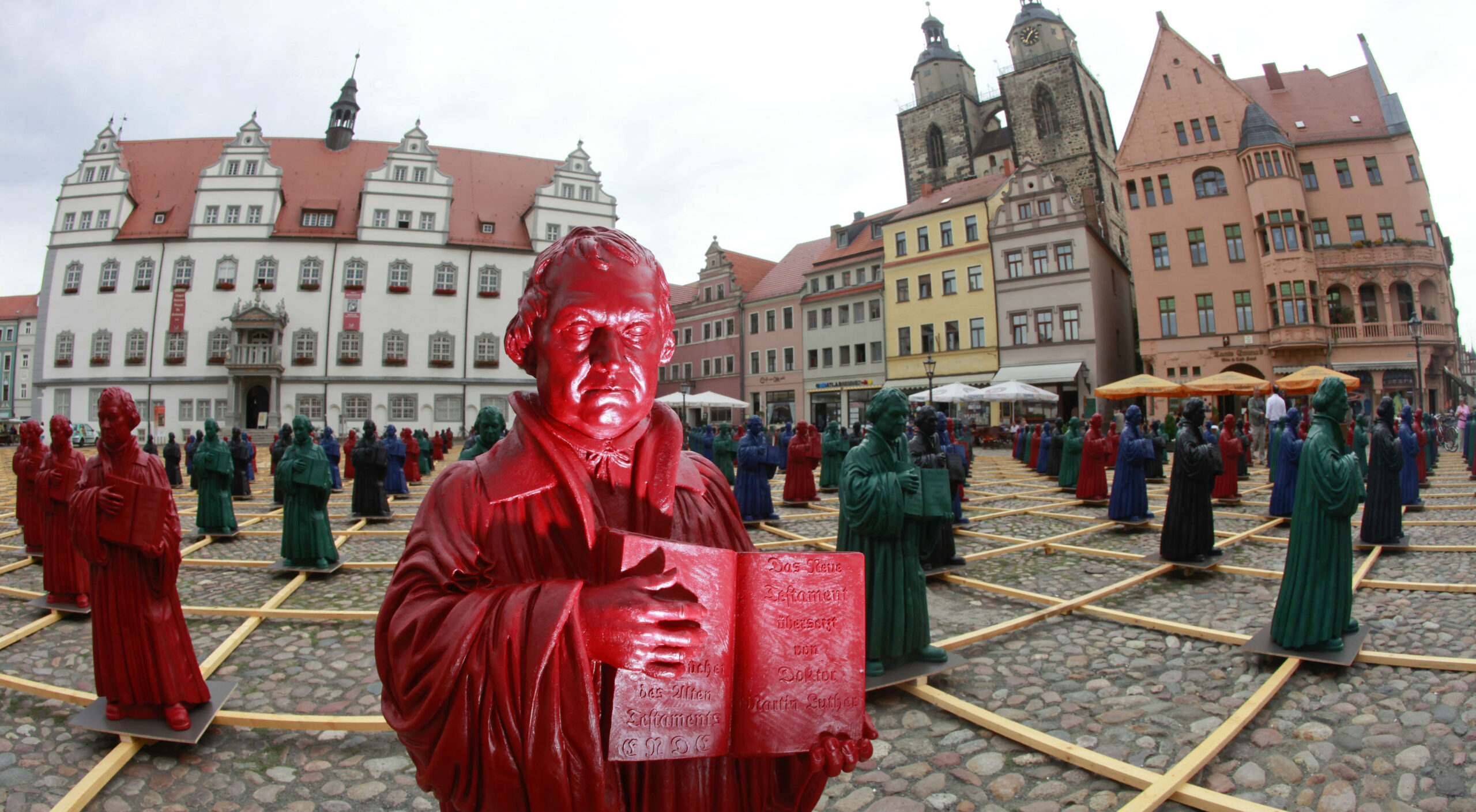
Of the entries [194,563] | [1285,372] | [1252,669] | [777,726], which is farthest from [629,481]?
[1285,372]

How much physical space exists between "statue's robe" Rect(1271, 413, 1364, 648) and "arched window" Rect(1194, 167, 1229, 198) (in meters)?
34.5

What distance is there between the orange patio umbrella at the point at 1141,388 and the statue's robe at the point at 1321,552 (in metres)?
19.7

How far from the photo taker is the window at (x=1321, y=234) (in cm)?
3050

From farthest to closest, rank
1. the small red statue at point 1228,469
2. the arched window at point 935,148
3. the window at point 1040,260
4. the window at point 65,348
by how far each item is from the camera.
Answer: the arched window at point 935,148 → the window at point 65,348 → the window at point 1040,260 → the small red statue at point 1228,469

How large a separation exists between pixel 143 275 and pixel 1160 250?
2237 inches

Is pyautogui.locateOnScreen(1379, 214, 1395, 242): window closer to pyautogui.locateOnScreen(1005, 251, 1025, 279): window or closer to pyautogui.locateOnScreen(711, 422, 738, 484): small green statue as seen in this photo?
pyautogui.locateOnScreen(1005, 251, 1025, 279): window

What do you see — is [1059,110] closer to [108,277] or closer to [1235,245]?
[1235,245]

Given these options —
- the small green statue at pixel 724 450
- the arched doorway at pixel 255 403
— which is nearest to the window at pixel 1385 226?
the small green statue at pixel 724 450

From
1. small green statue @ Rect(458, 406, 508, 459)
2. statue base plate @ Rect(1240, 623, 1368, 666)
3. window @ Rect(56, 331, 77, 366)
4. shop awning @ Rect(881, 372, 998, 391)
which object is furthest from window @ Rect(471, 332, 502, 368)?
statue base plate @ Rect(1240, 623, 1368, 666)

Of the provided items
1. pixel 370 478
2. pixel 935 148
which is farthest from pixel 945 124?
pixel 370 478

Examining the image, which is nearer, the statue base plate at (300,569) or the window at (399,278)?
the statue base plate at (300,569)

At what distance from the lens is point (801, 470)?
14039mm

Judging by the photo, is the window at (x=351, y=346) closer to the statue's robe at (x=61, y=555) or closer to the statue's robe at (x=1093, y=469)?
the statue's robe at (x=61, y=555)

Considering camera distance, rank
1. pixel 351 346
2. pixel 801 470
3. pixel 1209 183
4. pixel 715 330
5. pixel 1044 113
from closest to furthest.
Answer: pixel 801 470, pixel 1209 183, pixel 351 346, pixel 715 330, pixel 1044 113
